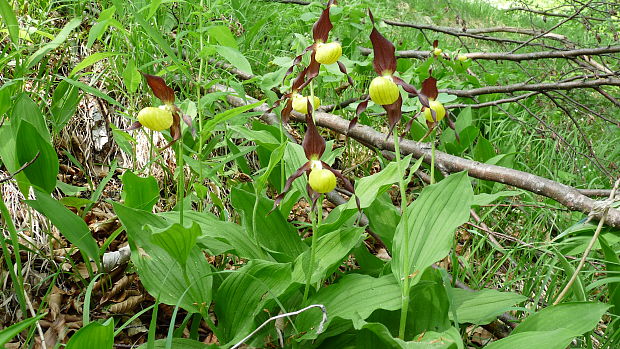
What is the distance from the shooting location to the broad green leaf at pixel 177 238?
97 cm

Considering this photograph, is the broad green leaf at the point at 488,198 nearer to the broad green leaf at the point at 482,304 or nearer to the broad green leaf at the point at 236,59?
the broad green leaf at the point at 482,304

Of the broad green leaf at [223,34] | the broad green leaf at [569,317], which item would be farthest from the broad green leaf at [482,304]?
the broad green leaf at [223,34]

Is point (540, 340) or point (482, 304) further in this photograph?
point (482, 304)

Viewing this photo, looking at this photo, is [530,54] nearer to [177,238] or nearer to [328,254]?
[328,254]

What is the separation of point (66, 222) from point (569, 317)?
1309 mm

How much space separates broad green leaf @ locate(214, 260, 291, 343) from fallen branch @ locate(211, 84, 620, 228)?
478 millimetres

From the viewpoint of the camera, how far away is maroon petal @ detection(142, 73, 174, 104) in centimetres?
108

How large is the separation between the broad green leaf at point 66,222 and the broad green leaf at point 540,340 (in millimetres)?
1110

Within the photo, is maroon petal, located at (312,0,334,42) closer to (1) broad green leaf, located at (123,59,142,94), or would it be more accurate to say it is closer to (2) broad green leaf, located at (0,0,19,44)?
(1) broad green leaf, located at (123,59,142,94)

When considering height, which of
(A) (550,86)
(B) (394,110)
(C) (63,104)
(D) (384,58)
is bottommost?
(C) (63,104)

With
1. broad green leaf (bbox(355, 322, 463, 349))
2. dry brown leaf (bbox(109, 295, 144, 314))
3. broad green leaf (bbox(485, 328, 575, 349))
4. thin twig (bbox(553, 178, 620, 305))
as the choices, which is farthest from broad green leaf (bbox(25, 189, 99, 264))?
thin twig (bbox(553, 178, 620, 305))

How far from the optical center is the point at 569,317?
1.07 metres

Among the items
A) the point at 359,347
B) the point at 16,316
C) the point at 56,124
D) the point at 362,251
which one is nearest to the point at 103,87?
the point at 56,124

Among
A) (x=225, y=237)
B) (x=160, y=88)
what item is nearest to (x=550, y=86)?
(x=225, y=237)
